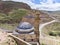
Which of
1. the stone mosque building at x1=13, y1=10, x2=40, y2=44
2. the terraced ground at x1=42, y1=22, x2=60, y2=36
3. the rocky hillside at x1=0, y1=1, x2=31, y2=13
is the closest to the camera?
the stone mosque building at x1=13, y1=10, x2=40, y2=44

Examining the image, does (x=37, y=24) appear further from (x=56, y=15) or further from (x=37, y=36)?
(x=56, y=15)

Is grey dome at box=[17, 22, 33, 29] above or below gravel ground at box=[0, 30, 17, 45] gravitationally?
above

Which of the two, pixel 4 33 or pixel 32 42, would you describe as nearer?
pixel 32 42

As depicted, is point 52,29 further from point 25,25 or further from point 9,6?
point 9,6

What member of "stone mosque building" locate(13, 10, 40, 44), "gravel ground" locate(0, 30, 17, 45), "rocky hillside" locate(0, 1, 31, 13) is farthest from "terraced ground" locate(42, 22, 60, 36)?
"gravel ground" locate(0, 30, 17, 45)

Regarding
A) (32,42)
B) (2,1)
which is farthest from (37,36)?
(2,1)

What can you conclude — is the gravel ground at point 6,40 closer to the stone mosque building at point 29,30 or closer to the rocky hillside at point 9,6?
the stone mosque building at point 29,30

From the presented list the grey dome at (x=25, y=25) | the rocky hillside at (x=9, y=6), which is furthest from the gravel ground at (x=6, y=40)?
the rocky hillside at (x=9, y=6)

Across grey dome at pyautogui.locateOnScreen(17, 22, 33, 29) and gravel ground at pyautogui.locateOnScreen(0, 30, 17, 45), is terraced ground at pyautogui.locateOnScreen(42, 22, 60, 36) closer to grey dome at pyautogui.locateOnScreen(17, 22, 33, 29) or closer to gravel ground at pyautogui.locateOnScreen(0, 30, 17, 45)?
grey dome at pyautogui.locateOnScreen(17, 22, 33, 29)

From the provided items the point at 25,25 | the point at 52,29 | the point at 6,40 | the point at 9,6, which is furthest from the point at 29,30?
the point at 9,6

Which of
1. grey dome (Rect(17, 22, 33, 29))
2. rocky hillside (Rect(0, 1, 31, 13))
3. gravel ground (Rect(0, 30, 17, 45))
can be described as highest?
rocky hillside (Rect(0, 1, 31, 13))

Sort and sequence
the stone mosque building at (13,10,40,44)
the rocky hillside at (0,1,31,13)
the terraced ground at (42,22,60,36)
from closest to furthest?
the stone mosque building at (13,10,40,44), the terraced ground at (42,22,60,36), the rocky hillside at (0,1,31,13)

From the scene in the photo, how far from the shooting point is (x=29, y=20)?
272 inches

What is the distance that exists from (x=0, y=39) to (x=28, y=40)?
82 cm
